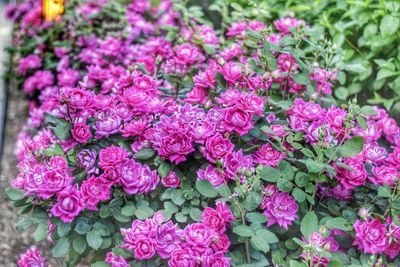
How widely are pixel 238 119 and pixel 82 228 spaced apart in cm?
58

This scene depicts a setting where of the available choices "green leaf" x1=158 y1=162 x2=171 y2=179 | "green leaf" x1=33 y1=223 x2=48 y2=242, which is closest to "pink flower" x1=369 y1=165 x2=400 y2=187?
"green leaf" x1=158 y1=162 x2=171 y2=179

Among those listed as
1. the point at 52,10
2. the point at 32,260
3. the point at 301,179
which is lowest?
the point at 52,10

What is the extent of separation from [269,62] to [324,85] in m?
0.33

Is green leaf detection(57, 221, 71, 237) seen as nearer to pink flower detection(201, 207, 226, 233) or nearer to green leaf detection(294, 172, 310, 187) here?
pink flower detection(201, 207, 226, 233)

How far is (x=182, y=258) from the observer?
1.62 m

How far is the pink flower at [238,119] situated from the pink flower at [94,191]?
1.37ft

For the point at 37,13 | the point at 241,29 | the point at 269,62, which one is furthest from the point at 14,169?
the point at 269,62

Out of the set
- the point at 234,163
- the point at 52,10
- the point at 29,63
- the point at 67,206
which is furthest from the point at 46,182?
the point at 52,10

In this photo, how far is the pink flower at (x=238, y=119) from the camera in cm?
185

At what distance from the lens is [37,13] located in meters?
4.26

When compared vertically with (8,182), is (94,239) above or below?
above

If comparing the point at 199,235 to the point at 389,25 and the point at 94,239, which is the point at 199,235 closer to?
the point at 94,239

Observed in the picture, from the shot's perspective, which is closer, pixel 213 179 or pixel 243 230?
pixel 243 230

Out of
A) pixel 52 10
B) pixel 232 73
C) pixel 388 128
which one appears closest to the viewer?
pixel 232 73
